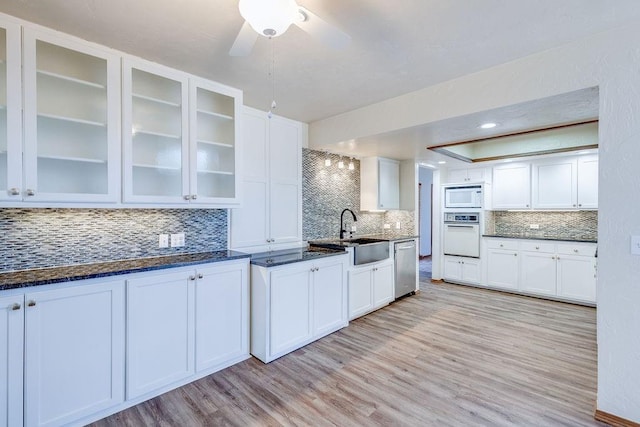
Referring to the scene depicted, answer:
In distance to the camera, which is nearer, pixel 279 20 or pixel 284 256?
pixel 279 20

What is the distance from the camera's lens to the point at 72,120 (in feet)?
6.65

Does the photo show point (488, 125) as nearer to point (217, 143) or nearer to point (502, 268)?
point (217, 143)

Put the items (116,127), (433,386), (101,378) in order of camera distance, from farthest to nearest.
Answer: (433,386) → (116,127) → (101,378)

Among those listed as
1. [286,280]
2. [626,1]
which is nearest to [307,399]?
[286,280]

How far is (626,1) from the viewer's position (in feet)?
5.42

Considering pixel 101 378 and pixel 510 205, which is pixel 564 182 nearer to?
pixel 510 205

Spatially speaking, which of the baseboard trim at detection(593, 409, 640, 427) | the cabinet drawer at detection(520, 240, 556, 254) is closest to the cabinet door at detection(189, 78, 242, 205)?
the baseboard trim at detection(593, 409, 640, 427)

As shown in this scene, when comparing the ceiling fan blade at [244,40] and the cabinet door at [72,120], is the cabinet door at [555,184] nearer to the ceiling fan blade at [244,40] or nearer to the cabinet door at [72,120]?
the ceiling fan blade at [244,40]

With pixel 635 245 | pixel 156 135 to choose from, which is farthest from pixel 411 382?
pixel 156 135

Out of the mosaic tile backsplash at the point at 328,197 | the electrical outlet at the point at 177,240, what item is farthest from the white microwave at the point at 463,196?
the electrical outlet at the point at 177,240

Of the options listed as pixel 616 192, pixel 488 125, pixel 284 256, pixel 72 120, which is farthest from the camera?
pixel 284 256

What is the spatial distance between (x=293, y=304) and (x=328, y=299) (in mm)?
494

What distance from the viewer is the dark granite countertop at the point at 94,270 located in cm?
172

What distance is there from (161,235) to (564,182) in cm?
541
